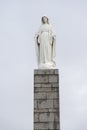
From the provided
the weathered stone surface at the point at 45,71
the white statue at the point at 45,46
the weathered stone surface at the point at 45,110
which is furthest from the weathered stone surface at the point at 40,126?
the white statue at the point at 45,46

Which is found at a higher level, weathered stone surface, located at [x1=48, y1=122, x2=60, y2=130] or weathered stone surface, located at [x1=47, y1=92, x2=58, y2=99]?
weathered stone surface, located at [x1=47, y1=92, x2=58, y2=99]

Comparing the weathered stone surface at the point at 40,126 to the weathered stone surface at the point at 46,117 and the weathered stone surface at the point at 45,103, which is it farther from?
the weathered stone surface at the point at 45,103

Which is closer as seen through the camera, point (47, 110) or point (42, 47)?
point (47, 110)

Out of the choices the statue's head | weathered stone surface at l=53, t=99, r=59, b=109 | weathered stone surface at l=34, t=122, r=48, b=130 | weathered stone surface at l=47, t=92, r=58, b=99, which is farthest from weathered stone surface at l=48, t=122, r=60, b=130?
the statue's head

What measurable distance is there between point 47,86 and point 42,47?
5.75 feet

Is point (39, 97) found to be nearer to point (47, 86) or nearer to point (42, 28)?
point (47, 86)

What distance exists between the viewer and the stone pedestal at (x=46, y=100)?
14125 millimetres

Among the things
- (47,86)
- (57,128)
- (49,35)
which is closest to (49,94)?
(47,86)

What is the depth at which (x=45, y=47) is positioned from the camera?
49.8 feet

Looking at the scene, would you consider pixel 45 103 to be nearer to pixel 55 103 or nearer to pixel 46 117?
pixel 55 103

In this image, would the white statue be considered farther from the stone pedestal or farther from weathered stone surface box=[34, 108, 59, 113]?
weathered stone surface box=[34, 108, 59, 113]

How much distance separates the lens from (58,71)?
48.9 ft

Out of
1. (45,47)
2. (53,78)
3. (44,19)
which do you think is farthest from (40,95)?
(44,19)

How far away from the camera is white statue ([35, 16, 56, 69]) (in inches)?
593
